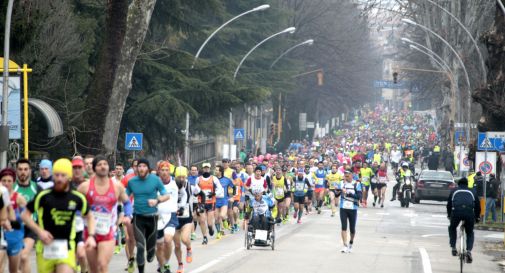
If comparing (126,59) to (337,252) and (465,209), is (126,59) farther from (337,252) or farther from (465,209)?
(465,209)

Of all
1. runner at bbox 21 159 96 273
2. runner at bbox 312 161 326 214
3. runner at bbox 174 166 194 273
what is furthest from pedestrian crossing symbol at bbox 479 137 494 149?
runner at bbox 21 159 96 273

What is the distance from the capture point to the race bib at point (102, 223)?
14070 millimetres

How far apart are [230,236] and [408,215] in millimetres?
14158

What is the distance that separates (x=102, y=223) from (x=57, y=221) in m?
1.76

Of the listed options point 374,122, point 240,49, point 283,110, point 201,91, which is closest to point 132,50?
point 201,91

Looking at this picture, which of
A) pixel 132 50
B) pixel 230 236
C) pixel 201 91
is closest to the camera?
pixel 230 236

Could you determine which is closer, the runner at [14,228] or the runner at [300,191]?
the runner at [14,228]

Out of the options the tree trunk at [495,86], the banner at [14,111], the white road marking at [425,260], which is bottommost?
the white road marking at [425,260]

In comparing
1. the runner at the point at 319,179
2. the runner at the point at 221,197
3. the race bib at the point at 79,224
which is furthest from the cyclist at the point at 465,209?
the runner at the point at 319,179

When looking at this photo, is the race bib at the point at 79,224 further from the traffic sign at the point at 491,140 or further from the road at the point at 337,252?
the traffic sign at the point at 491,140

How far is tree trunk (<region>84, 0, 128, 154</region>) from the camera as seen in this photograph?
32.1 m

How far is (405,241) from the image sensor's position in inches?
1122

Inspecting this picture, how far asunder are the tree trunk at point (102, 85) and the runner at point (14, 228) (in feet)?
59.0

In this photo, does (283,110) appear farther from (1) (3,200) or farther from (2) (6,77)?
(1) (3,200)
